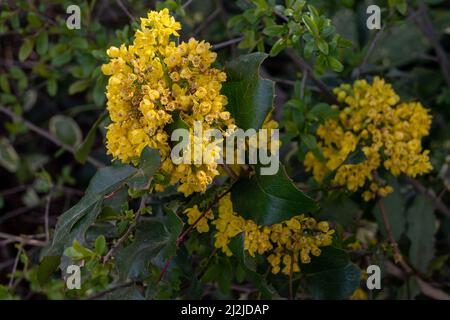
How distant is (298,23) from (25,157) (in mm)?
1623

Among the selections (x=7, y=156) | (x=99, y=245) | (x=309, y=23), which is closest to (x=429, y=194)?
(x=309, y=23)

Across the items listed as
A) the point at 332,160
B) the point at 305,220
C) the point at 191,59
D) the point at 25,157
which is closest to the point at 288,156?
the point at 332,160

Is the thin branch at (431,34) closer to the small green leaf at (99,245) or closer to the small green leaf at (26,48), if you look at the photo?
the small green leaf at (26,48)

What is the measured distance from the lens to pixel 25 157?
2775 mm

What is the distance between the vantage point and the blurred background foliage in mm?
1678

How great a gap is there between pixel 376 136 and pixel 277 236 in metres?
0.38

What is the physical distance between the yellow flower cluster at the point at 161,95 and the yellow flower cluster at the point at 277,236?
192 millimetres

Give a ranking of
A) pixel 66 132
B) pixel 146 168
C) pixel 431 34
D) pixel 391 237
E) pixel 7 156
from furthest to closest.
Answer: pixel 7 156 → pixel 66 132 → pixel 431 34 → pixel 391 237 → pixel 146 168

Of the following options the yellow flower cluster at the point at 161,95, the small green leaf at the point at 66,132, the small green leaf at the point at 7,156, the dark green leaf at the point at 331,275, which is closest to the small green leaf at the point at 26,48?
the small green leaf at the point at 66,132

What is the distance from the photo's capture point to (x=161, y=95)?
1.28 meters

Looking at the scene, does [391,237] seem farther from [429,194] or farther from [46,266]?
[46,266]

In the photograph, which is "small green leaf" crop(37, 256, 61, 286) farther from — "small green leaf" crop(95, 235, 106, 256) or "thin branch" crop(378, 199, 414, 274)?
"thin branch" crop(378, 199, 414, 274)

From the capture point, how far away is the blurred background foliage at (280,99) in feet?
5.50
